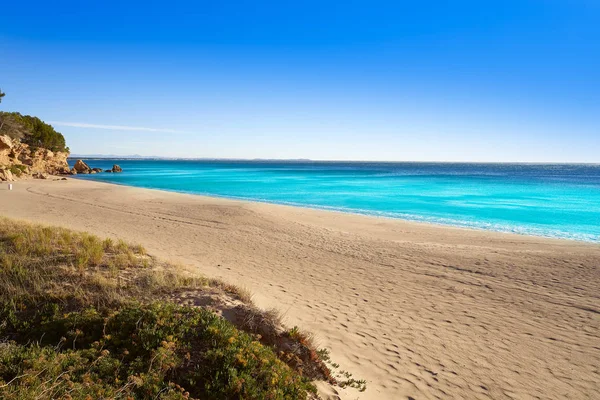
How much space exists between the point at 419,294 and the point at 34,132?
6817 cm

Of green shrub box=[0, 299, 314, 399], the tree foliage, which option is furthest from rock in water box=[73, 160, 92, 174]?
green shrub box=[0, 299, 314, 399]

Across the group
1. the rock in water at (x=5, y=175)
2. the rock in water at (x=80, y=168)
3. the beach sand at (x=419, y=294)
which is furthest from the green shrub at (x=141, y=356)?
the rock in water at (x=80, y=168)

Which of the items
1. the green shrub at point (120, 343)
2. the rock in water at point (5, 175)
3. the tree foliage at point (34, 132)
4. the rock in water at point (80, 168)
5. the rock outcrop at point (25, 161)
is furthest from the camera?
the rock in water at point (80, 168)

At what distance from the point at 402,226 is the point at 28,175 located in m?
49.5

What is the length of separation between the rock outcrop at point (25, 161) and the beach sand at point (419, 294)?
97.3 feet

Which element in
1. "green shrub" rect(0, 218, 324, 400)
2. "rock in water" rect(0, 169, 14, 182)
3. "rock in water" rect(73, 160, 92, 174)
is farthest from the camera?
"rock in water" rect(73, 160, 92, 174)

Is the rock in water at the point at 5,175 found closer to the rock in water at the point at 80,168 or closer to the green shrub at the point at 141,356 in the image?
the rock in water at the point at 80,168

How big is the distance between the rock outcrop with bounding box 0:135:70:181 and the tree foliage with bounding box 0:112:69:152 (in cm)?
114

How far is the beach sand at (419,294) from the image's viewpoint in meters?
6.02

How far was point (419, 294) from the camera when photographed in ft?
31.8

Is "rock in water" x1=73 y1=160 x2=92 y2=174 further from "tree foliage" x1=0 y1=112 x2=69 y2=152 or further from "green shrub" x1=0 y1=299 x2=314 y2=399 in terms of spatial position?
"green shrub" x1=0 y1=299 x2=314 y2=399

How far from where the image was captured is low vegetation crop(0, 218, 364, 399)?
4.10 meters

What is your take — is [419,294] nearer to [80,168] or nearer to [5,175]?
[5,175]

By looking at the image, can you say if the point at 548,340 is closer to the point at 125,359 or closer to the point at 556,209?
the point at 125,359
